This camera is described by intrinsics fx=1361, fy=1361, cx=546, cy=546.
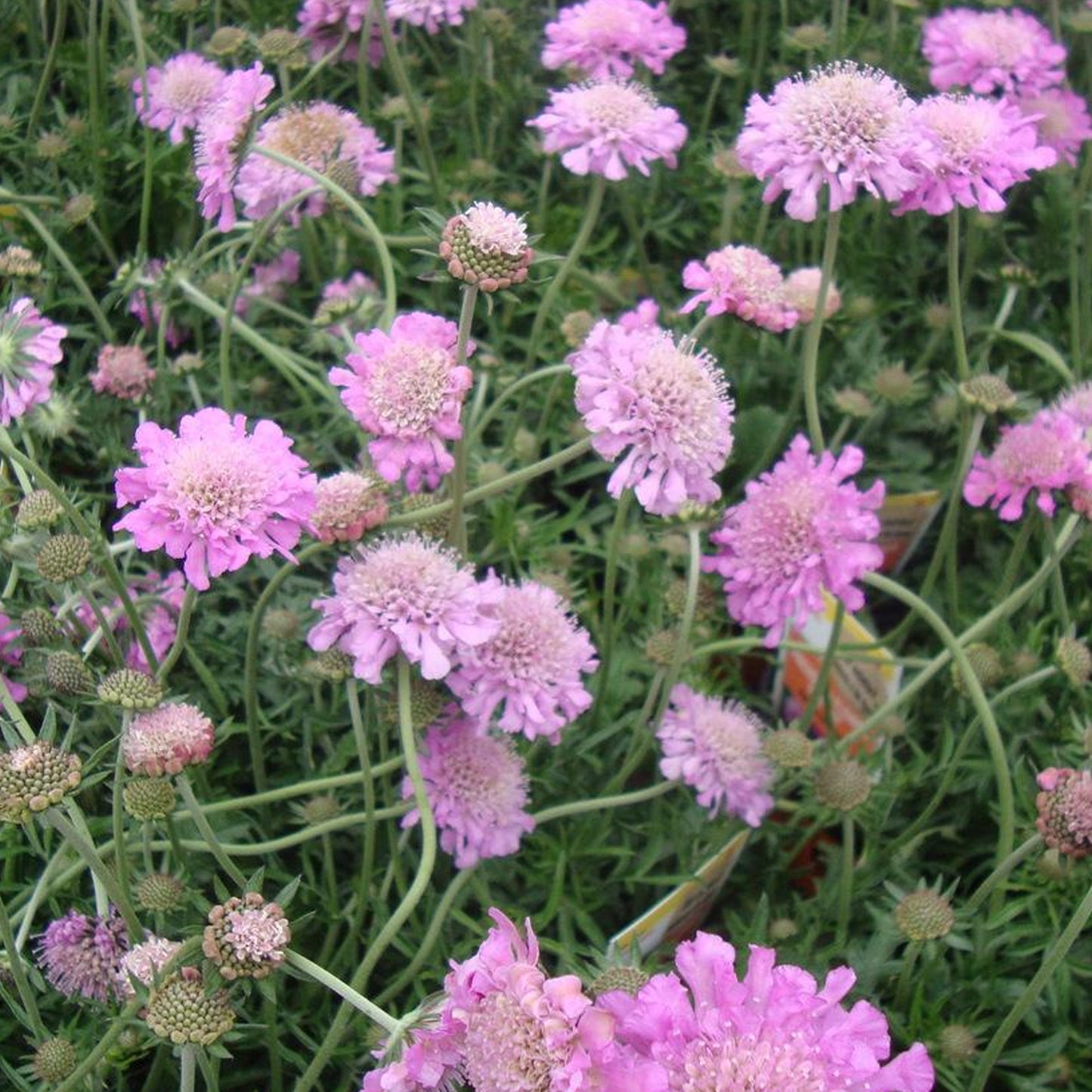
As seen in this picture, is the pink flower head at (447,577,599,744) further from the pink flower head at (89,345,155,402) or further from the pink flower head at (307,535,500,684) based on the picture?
the pink flower head at (89,345,155,402)

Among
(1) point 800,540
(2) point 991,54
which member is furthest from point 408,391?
(2) point 991,54

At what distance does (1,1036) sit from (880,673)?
3.18 ft

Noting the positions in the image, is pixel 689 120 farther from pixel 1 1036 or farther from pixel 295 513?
pixel 1 1036

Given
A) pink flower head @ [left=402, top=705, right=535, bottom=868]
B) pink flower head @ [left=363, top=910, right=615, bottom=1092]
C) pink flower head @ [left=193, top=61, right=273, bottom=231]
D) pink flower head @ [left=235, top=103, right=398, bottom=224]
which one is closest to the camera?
pink flower head @ [left=363, top=910, right=615, bottom=1092]

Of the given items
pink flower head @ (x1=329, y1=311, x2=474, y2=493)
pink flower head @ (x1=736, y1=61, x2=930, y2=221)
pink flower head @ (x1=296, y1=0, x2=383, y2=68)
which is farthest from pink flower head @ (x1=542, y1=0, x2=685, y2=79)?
pink flower head @ (x1=329, y1=311, x2=474, y2=493)

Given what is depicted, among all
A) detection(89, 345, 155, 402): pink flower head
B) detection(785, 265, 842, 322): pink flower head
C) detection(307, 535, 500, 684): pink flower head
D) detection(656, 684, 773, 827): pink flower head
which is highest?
detection(785, 265, 842, 322): pink flower head

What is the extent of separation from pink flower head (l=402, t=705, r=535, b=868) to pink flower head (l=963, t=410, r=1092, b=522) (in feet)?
1.99

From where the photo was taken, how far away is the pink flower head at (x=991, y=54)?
177 centimetres

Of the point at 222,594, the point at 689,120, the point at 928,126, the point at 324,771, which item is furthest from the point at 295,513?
the point at 689,120

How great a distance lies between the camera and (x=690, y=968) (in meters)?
0.90

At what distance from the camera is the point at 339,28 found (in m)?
1.72

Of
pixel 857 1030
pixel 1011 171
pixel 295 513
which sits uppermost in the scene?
pixel 1011 171

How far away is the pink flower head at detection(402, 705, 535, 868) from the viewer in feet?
4.03

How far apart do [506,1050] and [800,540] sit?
630 mm
